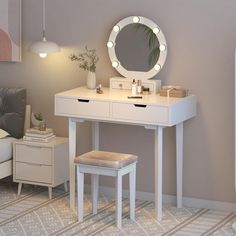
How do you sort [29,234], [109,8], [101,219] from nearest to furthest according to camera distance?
1. [29,234]
2. [101,219]
3. [109,8]

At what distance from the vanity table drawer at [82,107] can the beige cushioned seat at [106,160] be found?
0.28 metres

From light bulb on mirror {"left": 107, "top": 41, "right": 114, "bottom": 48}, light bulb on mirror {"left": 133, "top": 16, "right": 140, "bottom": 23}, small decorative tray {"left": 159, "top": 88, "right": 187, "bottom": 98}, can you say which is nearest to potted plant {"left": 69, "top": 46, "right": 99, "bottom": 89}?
light bulb on mirror {"left": 107, "top": 41, "right": 114, "bottom": 48}

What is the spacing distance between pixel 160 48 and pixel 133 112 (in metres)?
0.59

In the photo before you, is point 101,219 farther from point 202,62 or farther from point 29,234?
point 202,62

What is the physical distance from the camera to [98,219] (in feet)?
16.6

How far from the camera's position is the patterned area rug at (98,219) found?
15.8ft

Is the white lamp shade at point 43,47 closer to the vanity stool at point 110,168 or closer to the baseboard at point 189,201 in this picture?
the vanity stool at point 110,168

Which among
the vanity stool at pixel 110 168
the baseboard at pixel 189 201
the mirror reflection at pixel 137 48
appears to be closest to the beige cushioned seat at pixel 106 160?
the vanity stool at pixel 110 168

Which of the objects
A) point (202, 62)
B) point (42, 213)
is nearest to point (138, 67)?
point (202, 62)

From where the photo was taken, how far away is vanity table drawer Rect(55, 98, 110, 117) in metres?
5.01

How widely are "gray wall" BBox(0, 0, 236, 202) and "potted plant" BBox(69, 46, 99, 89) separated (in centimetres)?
5

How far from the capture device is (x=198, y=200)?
5.36 meters

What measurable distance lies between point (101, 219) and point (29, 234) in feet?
1.78

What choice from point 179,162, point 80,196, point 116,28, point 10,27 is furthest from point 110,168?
point 10,27
